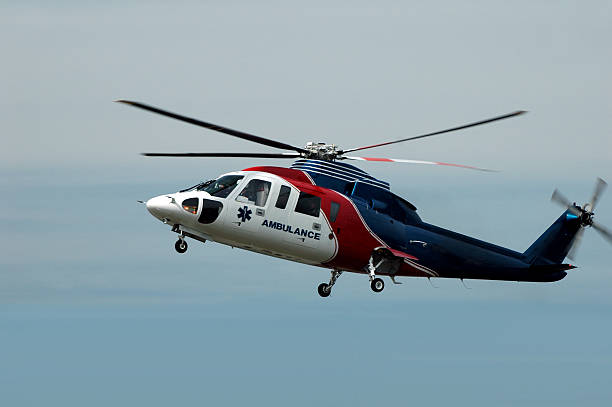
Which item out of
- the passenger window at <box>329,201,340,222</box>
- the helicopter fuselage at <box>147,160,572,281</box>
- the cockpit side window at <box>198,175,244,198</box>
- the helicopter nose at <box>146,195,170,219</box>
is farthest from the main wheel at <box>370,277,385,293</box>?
the helicopter nose at <box>146,195,170,219</box>

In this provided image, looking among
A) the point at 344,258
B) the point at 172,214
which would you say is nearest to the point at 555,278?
the point at 344,258

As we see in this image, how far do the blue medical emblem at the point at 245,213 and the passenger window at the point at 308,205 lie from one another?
6.56 feet

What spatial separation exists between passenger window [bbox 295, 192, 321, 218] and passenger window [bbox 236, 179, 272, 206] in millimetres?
1361

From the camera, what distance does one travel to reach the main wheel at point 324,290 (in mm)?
36050

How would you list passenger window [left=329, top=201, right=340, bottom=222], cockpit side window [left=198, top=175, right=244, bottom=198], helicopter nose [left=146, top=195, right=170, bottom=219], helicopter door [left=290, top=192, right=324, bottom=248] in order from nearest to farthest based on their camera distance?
helicopter nose [left=146, top=195, right=170, bottom=219]
cockpit side window [left=198, top=175, right=244, bottom=198]
helicopter door [left=290, top=192, right=324, bottom=248]
passenger window [left=329, top=201, right=340, bottom=222]

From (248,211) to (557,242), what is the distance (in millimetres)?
15825

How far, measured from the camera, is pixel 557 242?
40281mm

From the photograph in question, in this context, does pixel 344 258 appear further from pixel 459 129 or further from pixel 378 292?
pixel 459 129

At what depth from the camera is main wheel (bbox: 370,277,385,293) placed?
34719 mm

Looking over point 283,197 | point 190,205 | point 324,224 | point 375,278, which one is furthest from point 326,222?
point 190,205

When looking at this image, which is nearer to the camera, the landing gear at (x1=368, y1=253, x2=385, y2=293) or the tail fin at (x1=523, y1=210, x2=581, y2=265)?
the landing gear at (x1=368, y1=253, x2=385, y2=293)

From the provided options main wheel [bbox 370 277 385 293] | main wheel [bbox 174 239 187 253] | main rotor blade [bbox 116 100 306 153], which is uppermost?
main rotor blade [bbox 116 100 306 153]

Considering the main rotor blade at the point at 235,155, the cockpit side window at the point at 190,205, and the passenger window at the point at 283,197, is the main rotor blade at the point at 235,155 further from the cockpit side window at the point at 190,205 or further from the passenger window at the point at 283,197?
the cockpit side window at the point at 190,205

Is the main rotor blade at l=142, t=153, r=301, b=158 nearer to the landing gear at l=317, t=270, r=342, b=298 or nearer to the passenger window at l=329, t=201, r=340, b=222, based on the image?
the passenger window at l=329, t=201, r=340, b=222
